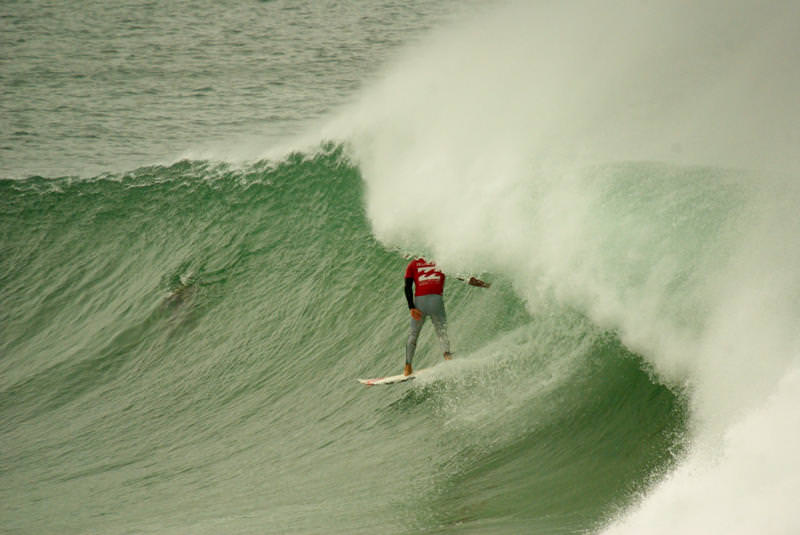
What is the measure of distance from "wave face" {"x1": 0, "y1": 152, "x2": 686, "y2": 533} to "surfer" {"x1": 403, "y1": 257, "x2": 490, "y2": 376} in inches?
14.2

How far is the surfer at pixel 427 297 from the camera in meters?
8.98

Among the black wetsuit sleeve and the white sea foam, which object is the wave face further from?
the black wetsuit sleeve

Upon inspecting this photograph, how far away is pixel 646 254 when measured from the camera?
8758 mm

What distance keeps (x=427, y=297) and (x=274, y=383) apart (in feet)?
8.14

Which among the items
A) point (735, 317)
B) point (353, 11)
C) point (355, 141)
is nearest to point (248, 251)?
point (355, 141)

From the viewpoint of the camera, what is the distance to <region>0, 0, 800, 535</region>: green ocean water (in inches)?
285

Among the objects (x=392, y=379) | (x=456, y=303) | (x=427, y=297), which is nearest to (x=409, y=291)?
(x=427, y=297)

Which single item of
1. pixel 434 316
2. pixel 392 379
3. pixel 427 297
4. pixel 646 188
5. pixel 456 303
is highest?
pixel 646 188

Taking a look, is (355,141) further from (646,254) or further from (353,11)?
(353,11)

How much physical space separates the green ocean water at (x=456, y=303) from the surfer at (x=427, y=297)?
0.40 meters

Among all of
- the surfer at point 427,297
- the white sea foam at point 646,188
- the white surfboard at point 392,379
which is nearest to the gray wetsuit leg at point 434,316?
the surfer at point 427,297

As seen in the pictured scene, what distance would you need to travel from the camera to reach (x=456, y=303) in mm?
10258

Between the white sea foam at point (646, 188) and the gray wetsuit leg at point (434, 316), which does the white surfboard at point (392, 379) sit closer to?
the gray wetsuit leg at point (434, 316)

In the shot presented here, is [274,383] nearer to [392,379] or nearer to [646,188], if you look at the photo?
[392,379]
